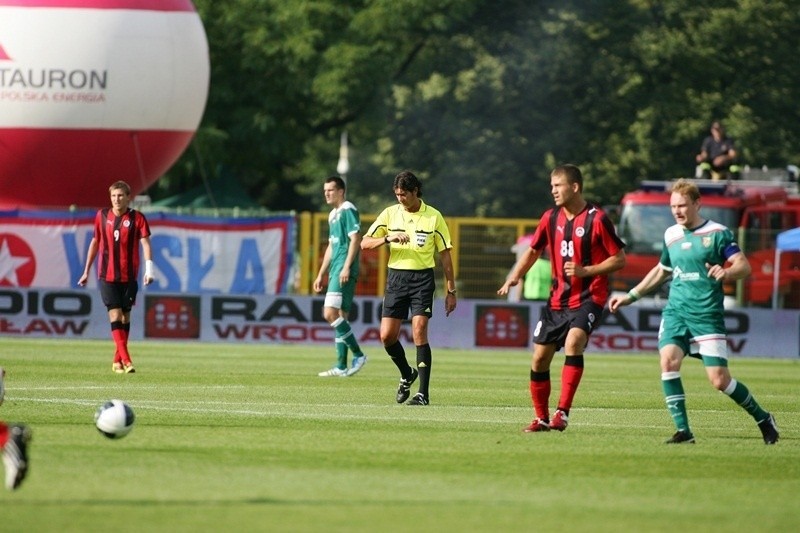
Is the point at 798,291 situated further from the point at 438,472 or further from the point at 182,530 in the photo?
the point at 182,530

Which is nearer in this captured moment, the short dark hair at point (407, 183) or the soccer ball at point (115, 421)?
the soccer ball at point (115, 421)

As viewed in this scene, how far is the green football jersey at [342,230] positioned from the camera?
61.0ft

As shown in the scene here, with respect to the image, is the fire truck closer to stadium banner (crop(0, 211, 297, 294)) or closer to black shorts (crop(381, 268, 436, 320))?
stadium banner (crop(0, 211, 297, 294))

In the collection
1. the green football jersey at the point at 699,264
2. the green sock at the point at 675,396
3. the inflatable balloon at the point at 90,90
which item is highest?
the inflatable balloon at the point at 90,90

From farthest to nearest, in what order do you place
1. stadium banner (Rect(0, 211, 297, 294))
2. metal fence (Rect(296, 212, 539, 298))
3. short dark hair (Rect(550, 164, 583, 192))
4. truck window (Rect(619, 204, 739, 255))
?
truck window (Rect(619, 204, 739, 255))
metal fence (Rect(296, 212, 539, 298))
stadium banner (Rect(0, 211, 297, 294))
short dark hair (Rect(550, 164, 583, 192))

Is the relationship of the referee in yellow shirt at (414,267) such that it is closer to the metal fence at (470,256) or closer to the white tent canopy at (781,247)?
the white tent canopy at (781,247)

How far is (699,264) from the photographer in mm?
12023

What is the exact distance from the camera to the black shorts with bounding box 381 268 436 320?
15.5 m

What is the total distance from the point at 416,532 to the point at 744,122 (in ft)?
158

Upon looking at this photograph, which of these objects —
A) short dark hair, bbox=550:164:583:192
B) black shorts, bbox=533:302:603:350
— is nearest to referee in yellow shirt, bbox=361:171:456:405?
black shorts, bbox=533:302:603:350

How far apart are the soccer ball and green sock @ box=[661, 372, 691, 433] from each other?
3900mm

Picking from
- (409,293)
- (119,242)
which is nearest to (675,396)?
(409,293)

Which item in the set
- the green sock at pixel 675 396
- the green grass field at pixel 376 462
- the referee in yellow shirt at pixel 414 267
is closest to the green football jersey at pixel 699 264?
the green sock at pixel 675 396

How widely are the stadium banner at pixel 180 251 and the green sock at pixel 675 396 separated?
19851 mm
